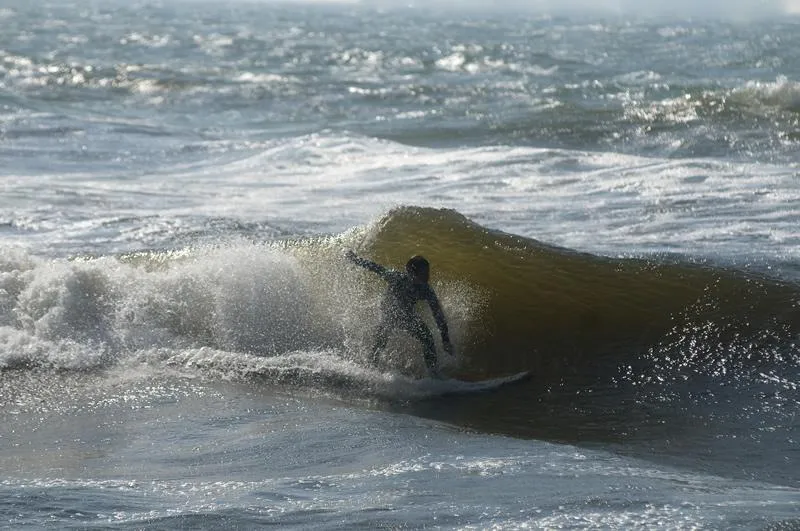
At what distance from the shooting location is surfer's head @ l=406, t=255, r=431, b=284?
32.2 ft

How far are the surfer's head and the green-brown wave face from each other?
964 mm

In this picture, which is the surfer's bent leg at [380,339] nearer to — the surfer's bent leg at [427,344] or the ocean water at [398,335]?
the ocean water at [398,335]

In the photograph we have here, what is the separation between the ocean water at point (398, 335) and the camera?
655cm

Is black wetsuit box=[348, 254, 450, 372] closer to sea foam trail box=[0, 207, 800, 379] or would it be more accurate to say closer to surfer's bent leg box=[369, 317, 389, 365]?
surfer's bent leg box=[369, 317, 389, 365]

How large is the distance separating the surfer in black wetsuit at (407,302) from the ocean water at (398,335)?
5.3 inches

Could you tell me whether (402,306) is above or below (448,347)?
above

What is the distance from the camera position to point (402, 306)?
988 cm

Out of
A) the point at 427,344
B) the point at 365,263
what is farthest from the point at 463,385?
the point at 365,263

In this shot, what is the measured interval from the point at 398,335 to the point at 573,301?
2.40 meters

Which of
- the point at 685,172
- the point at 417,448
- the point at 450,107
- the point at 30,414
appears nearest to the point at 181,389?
the point at 30,414

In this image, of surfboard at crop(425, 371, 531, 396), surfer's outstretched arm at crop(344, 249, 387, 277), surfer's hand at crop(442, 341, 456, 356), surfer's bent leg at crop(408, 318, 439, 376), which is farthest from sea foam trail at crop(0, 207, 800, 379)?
surfer's outstretched arm at crop(344, 249, 387, 277)

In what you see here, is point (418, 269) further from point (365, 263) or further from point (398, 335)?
point (398, 335)

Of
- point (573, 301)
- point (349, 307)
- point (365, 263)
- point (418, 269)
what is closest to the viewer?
point (418, 269)

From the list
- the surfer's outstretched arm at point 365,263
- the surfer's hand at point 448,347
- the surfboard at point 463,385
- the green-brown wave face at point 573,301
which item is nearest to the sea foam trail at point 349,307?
the green-brown wave face at point 573,301
